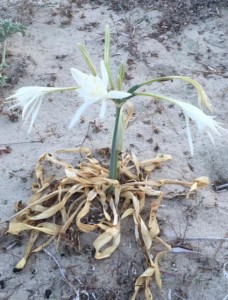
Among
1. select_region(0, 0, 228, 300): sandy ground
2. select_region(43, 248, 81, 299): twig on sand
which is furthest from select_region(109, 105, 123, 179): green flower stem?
select_region(43, 248, 81, 299): twig on sand

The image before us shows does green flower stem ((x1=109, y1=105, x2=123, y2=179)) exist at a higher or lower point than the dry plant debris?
higher

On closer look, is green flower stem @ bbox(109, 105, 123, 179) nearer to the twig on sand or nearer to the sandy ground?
the sandy ground

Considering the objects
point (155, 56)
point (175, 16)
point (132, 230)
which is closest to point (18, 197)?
point (132, 230)

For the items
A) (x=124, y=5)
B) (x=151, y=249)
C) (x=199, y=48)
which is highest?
(x=124, y=5)

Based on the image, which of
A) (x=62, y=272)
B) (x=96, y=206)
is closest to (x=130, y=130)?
(x=96, y=206)

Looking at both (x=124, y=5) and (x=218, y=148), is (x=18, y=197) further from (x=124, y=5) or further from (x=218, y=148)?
(x=124, y=5)

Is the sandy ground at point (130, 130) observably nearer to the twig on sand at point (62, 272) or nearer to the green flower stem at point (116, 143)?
the twig on sand at point (62, 272)
